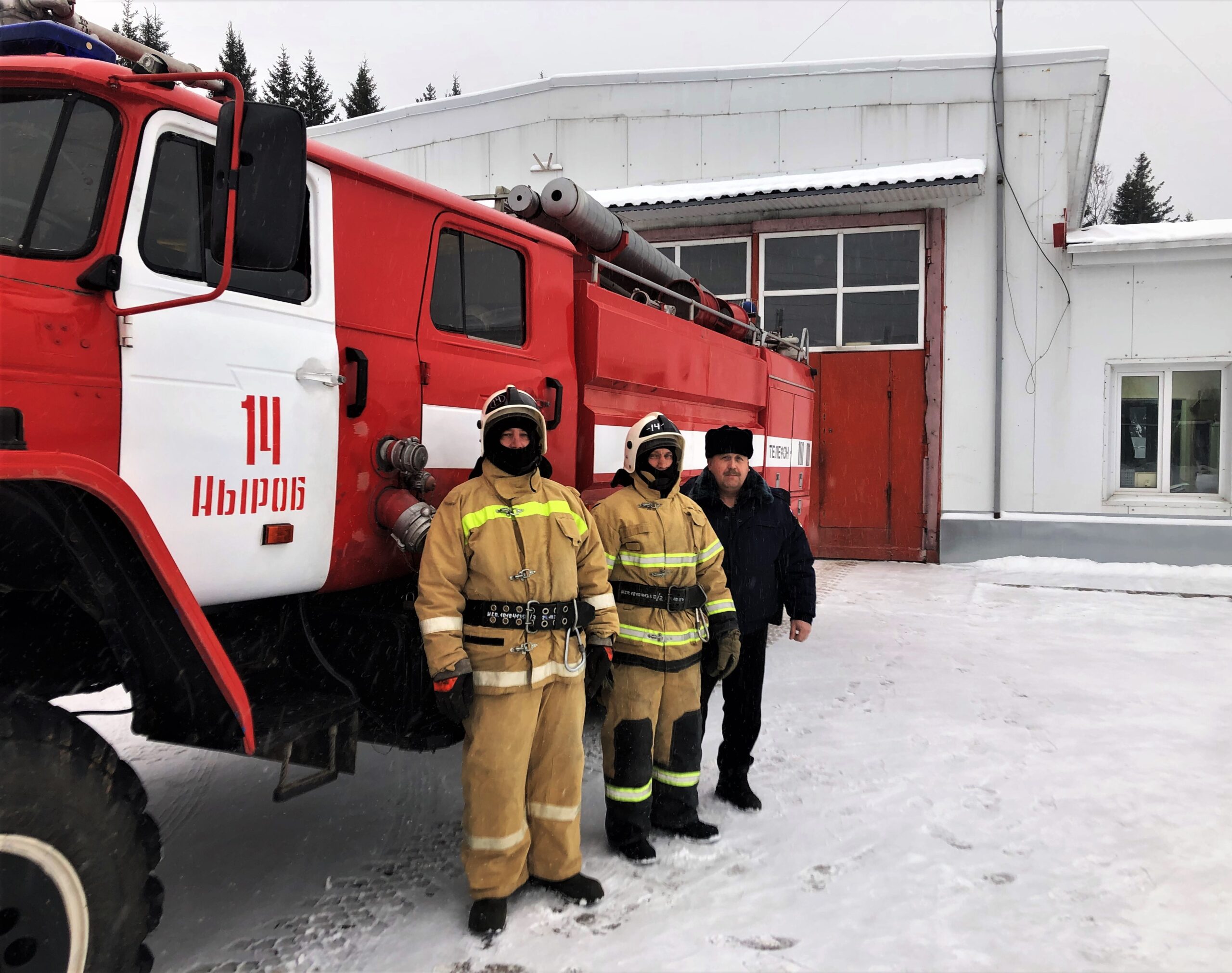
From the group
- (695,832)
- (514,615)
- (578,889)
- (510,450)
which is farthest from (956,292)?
(578,889)

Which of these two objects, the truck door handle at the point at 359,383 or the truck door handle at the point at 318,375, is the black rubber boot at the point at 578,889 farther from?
the truck door handle at the point at 318,375

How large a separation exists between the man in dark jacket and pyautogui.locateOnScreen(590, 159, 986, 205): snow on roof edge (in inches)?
309

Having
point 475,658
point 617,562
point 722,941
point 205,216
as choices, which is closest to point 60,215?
point 205,216

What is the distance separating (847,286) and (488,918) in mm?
10475

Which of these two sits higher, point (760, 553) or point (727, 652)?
point (760, 553)

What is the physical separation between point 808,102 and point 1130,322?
502 centimetres

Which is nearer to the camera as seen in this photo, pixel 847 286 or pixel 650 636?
pixel 650 636

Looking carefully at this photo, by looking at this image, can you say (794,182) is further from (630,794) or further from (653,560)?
(630,794)

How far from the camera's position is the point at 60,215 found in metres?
2.24

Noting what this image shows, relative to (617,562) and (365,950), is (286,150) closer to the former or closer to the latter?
(617,562)

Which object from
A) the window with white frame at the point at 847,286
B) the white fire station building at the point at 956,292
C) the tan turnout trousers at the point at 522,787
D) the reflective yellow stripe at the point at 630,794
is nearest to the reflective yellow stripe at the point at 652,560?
the tan turnout trousers at the point at 522,787

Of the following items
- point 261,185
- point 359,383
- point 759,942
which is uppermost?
point 261,185

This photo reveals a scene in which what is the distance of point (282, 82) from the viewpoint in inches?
1522

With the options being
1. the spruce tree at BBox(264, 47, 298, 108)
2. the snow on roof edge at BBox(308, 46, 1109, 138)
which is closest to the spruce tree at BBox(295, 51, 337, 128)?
the spruce tree at BBox(264, 47, 298, 108)
